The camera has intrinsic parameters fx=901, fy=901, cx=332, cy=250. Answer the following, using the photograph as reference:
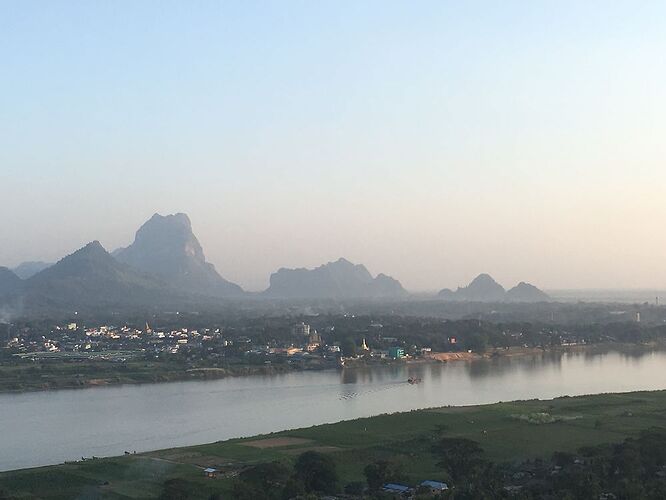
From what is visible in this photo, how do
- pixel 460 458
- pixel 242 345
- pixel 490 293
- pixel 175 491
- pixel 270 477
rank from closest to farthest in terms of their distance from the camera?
pixel 175 491
pixel 270 477
pixel 460 458
pixel 242 345
pixel 490 293

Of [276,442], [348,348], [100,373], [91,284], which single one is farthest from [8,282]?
[276,442]

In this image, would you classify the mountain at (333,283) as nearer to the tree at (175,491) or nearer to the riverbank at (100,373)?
A: the riverbank at (100,373)

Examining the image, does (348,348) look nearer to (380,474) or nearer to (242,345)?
(242,345)

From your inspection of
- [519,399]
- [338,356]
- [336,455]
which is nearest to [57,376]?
[338,356]

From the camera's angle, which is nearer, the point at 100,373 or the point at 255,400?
the point at 255,400

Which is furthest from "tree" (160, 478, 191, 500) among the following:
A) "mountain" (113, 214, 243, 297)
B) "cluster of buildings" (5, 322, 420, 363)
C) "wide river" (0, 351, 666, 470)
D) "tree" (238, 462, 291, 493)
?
"mountain" (113, 214, 243, 297)

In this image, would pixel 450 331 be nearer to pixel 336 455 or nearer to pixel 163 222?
pixel 336 455

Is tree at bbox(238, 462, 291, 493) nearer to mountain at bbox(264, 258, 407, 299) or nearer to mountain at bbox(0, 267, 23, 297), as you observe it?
mountain at bbox(0, 267, 23, 297)
